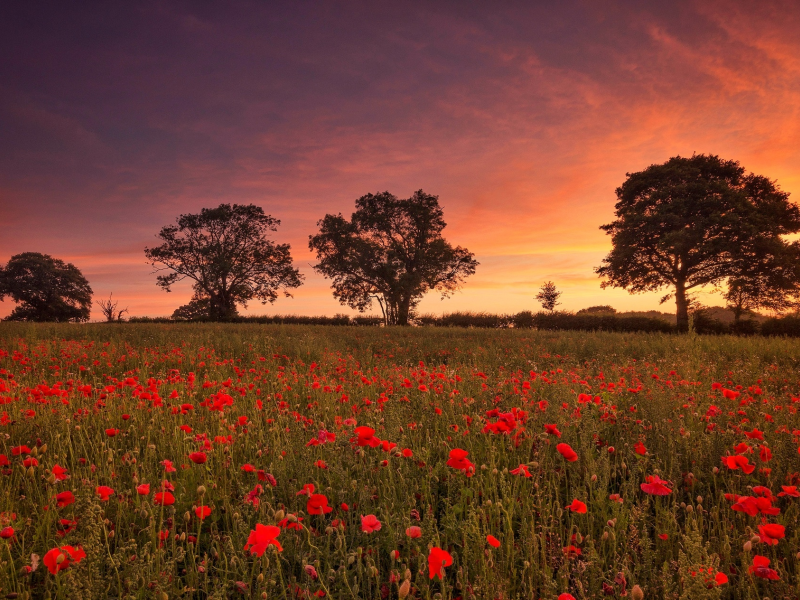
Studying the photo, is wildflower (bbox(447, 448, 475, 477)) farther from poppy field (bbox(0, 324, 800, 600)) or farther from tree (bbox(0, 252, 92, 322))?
tree (bbox(0, 252, 92, 322))

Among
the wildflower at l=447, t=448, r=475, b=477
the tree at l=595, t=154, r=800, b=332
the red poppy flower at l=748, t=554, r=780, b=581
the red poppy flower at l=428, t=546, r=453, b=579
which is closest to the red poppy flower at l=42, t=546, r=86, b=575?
the red poppy flower at l=428, t=546, r=453, b=579

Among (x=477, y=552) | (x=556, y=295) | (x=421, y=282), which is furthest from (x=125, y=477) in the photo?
(x=556, y=295)

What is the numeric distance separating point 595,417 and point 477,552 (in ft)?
9.58

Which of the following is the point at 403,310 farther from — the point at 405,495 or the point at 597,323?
the point at 405,495

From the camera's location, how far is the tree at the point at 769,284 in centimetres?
2583

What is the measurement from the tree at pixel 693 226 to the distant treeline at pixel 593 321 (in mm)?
1304

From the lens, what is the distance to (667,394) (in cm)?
511

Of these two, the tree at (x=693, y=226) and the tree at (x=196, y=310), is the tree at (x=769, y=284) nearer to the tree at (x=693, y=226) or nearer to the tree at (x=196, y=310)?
the tree at (x=693, y=226)

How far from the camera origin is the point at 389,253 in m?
36.2

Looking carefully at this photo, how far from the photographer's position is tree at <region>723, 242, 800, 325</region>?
84.7 ft

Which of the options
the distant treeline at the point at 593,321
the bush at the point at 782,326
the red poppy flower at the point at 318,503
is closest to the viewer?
the red poppy flower at the point at 318,503

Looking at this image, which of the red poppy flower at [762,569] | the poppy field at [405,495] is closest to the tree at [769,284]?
the poppy field at [405,495]

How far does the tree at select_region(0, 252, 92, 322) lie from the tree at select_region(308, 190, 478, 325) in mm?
30724

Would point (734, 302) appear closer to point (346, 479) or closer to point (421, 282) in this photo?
point (421, 282)
